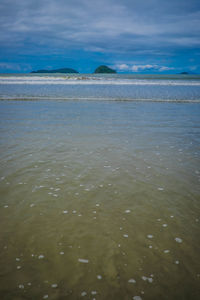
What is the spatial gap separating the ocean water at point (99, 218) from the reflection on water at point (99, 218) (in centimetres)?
2

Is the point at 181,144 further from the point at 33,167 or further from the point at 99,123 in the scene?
the point at 33,167

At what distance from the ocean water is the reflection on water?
0.07 feet

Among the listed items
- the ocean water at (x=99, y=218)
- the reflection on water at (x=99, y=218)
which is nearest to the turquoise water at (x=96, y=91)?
the ocean water at (x=99, y=218)

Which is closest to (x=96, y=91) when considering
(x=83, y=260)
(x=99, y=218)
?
(x=99, y=218)

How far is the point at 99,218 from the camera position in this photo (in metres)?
5.62

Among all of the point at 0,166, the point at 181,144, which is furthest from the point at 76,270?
the point at 181,144

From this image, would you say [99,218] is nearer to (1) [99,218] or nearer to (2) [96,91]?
(1) [99,218]

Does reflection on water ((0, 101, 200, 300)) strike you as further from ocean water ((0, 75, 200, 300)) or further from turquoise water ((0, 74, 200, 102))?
turquoise water ((0, 74, 200, 102))

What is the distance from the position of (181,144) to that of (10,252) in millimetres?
10054

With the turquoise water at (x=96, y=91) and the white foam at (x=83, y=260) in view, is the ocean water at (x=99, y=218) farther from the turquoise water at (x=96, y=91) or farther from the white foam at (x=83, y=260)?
the turquoise water at (x=96, y=91)

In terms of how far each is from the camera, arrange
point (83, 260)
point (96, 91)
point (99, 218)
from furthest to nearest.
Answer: point (96, 91) → point (99, 218) → point (83, 260)

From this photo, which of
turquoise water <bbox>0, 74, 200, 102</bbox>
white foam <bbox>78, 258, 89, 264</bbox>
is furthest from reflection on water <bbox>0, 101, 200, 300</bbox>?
turquoise water <bbox>0, 74, 200, 102</bbox>

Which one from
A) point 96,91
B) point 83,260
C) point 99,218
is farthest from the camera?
point 96,91

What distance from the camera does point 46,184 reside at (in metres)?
7.21
